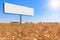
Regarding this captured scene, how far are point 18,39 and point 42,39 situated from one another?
1.94 feet

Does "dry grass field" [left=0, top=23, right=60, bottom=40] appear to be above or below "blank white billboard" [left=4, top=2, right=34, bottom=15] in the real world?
below

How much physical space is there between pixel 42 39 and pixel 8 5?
1451 centimetres

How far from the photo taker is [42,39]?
229 cm

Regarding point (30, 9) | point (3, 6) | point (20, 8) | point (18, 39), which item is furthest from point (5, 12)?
point (18, 39)

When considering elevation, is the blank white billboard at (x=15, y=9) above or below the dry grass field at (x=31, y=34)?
above

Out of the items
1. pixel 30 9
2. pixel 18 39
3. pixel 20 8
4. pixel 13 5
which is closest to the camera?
pixel 18 39

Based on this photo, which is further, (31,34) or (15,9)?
(15,9)

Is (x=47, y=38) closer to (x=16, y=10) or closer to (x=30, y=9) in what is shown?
(x=16, y=10)

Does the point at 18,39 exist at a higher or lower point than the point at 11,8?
lower

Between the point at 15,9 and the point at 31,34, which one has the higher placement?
the point at 15,9

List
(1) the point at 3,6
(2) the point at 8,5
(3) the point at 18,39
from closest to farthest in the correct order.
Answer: (3) the point at 18,39, (1) the point at 3,6, (2) the point at 8,5

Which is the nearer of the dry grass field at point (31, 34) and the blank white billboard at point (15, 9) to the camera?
the dry grass field at point (31, 34)

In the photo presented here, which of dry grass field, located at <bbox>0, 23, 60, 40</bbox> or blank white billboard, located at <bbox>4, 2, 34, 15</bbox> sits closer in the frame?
dry grass field, located at <bbox>0, 23, 60, 40</bbox>

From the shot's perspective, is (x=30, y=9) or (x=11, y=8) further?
(x=30, y=9)
